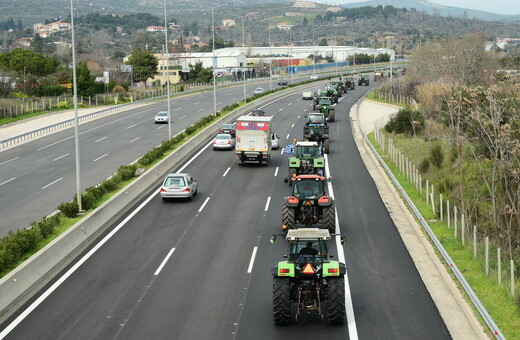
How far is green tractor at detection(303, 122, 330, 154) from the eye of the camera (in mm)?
51844

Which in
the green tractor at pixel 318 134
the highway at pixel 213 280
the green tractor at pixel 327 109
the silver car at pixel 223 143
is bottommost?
the highway at pixel 213 280

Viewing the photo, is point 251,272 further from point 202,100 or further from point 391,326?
point 202,100

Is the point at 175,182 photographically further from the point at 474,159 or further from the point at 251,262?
the point at 474,159

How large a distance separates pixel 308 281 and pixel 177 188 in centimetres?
Result: 1803

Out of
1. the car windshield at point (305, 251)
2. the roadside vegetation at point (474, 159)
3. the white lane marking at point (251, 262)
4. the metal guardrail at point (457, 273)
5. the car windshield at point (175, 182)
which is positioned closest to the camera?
the metal guardrail at point (457, 273)

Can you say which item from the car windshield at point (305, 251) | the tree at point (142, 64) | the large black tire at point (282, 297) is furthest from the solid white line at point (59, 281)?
the tree at point (142, 64)

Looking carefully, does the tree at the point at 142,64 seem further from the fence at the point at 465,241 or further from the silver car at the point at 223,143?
the fence at the point at 465,241

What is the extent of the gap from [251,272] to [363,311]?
5.04m

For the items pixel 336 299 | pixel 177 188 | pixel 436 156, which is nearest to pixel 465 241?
pixel 336 299

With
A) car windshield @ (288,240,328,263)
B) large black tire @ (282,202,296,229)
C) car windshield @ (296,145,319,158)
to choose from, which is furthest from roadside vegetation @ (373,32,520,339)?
large black tire @ (282,202,296,229)

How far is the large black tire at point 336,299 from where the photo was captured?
17.5 m

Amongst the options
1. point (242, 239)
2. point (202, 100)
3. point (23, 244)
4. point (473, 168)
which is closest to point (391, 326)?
point (242, 239)

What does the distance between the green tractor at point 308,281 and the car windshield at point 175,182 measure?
17518 millimetres

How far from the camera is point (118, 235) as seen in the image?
28.8 metres
